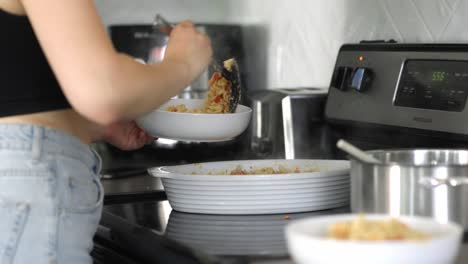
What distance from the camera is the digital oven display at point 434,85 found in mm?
1578

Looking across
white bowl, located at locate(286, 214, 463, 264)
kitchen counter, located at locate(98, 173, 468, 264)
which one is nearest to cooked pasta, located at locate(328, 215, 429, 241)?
white bowl, located at locate(286, 214, 463, 264)

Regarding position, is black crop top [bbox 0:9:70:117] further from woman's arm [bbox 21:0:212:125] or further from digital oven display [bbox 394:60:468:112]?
digital oven display [bbox 394:60:468:112]

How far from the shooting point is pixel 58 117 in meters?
1.28

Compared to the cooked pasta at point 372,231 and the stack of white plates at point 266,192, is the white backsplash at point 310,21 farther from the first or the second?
the cooked pasta at point 372,231

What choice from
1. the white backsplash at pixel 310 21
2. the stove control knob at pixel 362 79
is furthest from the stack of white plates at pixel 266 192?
the white backsplash at pixel 310 21

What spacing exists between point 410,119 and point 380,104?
0.11 m

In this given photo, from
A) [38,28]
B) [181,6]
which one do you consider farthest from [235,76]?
[181,6]

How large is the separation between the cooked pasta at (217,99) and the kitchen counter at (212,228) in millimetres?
184

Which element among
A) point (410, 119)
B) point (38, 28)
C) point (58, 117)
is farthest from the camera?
point (410, 119)

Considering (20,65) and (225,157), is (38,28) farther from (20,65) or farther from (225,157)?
(225,157)

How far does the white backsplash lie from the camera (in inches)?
73.3

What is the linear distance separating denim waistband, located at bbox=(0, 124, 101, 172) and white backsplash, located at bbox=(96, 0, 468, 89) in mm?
849

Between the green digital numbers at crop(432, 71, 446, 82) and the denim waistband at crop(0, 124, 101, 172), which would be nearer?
the denim waistband at crop(0, 124, 101, 172)

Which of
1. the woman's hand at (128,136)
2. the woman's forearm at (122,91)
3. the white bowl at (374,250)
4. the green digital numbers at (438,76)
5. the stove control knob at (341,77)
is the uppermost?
the woman's forearm at (122,91)
